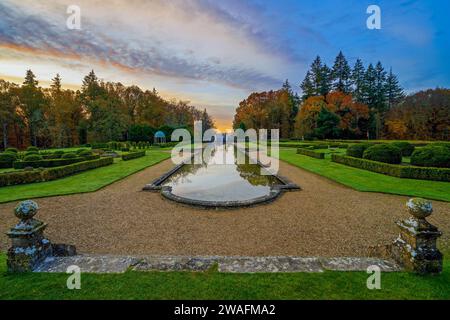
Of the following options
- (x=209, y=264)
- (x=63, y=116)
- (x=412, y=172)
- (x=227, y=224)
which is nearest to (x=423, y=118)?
(x=412, y=172)

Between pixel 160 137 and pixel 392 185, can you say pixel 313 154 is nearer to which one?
pixel 392 185

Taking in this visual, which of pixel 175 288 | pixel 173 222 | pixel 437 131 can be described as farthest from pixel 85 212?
pixel 437 131

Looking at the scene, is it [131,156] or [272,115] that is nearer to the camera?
[131,156]

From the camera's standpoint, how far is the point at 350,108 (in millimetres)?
40875

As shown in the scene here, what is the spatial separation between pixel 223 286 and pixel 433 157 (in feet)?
47.6

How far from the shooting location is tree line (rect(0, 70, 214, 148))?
3634 cm

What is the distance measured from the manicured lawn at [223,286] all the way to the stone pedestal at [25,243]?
0.46ft

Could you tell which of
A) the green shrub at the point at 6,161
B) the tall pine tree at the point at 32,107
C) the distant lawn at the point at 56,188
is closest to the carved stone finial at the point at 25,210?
the distant lawn at the point at 56,188

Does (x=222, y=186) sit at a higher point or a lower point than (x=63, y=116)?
lower

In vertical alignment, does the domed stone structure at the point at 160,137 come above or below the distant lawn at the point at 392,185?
above

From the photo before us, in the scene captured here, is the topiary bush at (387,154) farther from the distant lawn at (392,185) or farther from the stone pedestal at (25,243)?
the stone pedestal at (25,243)

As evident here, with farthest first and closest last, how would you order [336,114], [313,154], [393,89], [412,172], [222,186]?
[393,89] → [336,114] → [313,154] → [412,172] → [222,186]

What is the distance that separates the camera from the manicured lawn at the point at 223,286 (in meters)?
2.37

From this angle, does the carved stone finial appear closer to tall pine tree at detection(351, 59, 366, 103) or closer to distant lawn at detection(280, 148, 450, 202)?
distant lawn at detection(280, 148, 450, 202)
